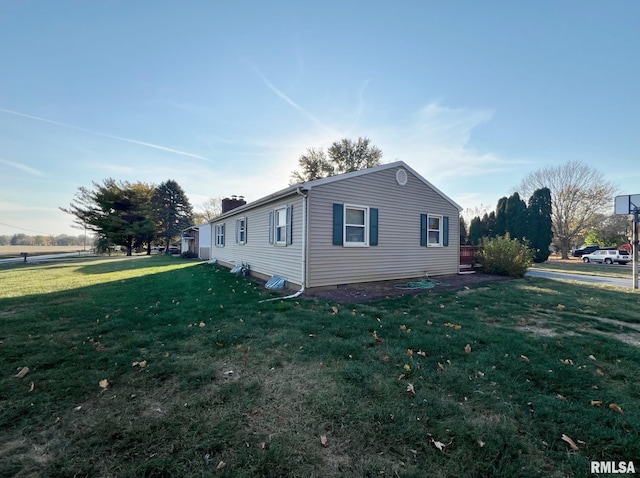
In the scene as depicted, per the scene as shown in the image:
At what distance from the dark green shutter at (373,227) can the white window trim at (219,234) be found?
11.7 metres

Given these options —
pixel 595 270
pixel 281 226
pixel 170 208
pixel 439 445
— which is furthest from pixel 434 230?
pixel 170 208

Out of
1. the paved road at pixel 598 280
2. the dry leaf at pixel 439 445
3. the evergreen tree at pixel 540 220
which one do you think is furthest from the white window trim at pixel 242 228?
the evergreen tree at pixel 540 220

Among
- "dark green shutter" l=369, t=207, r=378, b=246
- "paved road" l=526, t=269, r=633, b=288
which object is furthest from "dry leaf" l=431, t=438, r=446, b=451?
"paved road" l=526, t=269, r=633, b=288

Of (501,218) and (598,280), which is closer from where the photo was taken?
(598,280)

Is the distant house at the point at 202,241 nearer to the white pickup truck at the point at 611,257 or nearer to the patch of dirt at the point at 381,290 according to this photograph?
the patch of dirt at the point at 381,290

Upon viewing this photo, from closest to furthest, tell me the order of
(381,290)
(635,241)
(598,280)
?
1. (381,290)
2. (635,241)
3. (598,280)

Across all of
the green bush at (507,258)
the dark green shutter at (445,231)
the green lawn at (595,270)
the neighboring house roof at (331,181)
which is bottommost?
the green lawn at (595,270)

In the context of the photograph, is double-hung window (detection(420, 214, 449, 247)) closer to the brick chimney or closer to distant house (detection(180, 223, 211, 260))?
the brick chimney

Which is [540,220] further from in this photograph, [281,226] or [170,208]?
[170,208]

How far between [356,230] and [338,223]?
0.85m

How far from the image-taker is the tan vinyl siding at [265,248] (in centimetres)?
823

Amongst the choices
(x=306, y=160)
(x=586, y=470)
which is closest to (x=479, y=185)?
(x=306, y=160)

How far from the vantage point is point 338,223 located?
827cm

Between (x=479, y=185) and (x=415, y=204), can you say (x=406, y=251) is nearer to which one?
(x=415, y=204)
